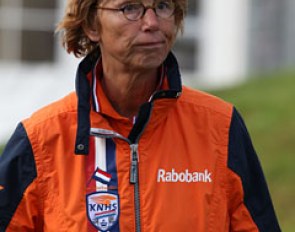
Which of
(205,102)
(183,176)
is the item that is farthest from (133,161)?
(205,102)

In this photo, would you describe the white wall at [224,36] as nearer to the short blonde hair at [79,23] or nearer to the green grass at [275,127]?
the green grass at [275,127]

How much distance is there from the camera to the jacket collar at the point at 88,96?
4.25 metres

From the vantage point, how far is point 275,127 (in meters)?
10.7

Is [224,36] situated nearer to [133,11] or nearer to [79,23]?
[79,23]

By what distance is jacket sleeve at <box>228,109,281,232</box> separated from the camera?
4.34m

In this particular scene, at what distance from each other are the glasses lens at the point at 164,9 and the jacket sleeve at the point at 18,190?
0.70 metres

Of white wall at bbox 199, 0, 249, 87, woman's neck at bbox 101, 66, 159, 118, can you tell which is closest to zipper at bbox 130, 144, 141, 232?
woman's neck at bbox 101, 66, 159, 118

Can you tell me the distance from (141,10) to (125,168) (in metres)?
0.60

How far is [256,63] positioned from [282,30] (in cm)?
62

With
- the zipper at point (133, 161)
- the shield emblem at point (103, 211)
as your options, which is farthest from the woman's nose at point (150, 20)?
the shield emblem at point (103, 211)

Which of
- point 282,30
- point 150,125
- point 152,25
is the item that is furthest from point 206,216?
point 282,30

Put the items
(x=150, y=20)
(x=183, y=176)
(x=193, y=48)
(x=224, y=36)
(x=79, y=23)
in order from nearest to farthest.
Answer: (x=150, y=20), (x=183, y=176), (x=79, y=23), (x=224, y=36), (x=193, y=48)

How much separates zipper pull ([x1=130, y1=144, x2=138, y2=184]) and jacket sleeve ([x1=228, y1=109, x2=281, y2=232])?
0.37 m

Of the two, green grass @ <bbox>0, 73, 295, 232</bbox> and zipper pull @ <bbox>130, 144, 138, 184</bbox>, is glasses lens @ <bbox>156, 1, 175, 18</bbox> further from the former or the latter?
green grass @ <bbox>0, 73, 295, 232</bbox>
